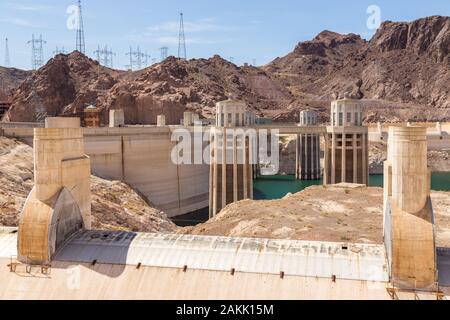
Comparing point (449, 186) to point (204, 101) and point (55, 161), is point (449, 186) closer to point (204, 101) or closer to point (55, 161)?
point (204, 101)

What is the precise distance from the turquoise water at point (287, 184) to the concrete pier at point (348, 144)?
58.2 ft

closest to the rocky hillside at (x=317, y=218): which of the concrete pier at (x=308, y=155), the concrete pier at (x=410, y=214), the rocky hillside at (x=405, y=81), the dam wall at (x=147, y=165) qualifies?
the concrete pier at (x=410, y=214)

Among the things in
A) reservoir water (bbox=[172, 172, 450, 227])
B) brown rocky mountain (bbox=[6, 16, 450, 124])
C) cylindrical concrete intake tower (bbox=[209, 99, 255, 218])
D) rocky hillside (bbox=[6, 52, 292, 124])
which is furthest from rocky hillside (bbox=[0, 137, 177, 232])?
brown rocky mountain (bbox=[6, 16, 450, 124])

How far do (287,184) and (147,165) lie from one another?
38886 mm

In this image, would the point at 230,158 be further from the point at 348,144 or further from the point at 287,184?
the point at 287,184


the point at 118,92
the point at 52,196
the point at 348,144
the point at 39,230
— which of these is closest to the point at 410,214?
the point at 52,196

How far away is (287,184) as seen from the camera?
87.5 metres

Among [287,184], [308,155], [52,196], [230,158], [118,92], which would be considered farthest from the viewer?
[118,92]

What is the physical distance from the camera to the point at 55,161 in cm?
1602

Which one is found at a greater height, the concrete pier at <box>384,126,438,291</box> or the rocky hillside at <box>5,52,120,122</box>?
the rocky hillside at <box>5,52,120,122</box>

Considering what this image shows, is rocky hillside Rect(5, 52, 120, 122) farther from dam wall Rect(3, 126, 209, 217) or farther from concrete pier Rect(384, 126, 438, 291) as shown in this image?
concrete pier Rect(384, 126, 438, 291)

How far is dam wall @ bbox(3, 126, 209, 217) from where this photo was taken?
5006cm

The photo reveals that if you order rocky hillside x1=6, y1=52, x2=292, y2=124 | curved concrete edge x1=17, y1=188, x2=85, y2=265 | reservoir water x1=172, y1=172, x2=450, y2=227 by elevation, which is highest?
rocky hillside x1=6, y1=52, x2=292, y2=124

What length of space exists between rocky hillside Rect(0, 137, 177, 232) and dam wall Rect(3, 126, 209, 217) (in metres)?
6.47
